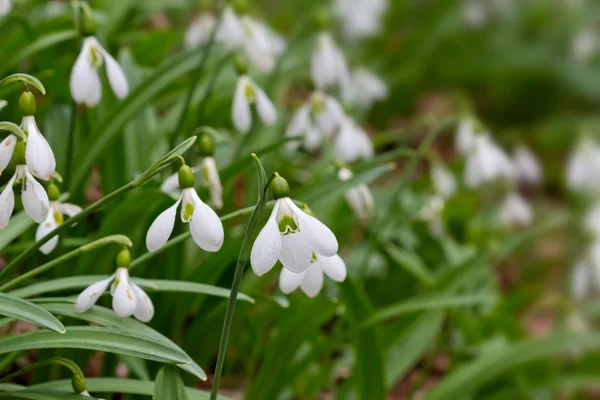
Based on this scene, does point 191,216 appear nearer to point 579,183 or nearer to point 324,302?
point 324,302

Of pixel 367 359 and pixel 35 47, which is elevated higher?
pixel 35 47

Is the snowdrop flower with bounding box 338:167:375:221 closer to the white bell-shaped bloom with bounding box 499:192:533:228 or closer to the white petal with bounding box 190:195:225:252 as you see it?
the white petal with bounding box 190:195:225:252

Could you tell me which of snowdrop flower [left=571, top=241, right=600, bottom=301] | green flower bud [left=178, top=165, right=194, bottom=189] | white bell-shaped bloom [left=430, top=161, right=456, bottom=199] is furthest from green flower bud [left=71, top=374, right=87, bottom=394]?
snowdrop flower [left=571, top=241, right=600, bottom=301]

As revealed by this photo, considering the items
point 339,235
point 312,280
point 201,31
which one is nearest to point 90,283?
point 312,280

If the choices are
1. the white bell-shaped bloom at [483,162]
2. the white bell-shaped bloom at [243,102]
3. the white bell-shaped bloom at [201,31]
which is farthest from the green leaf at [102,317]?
the white bell-shaped bloom at [483,162]

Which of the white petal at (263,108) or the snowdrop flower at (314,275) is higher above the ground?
the white petal at (263,108)

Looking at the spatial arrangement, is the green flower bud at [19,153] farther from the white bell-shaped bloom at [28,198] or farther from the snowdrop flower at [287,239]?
the snowdrop flower at [287,239]

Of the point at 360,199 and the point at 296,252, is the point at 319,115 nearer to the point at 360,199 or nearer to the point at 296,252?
the point at 360,199

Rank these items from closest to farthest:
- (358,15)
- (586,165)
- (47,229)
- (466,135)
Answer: (47,229) → (466,135) → (586,165) → (358,15)
